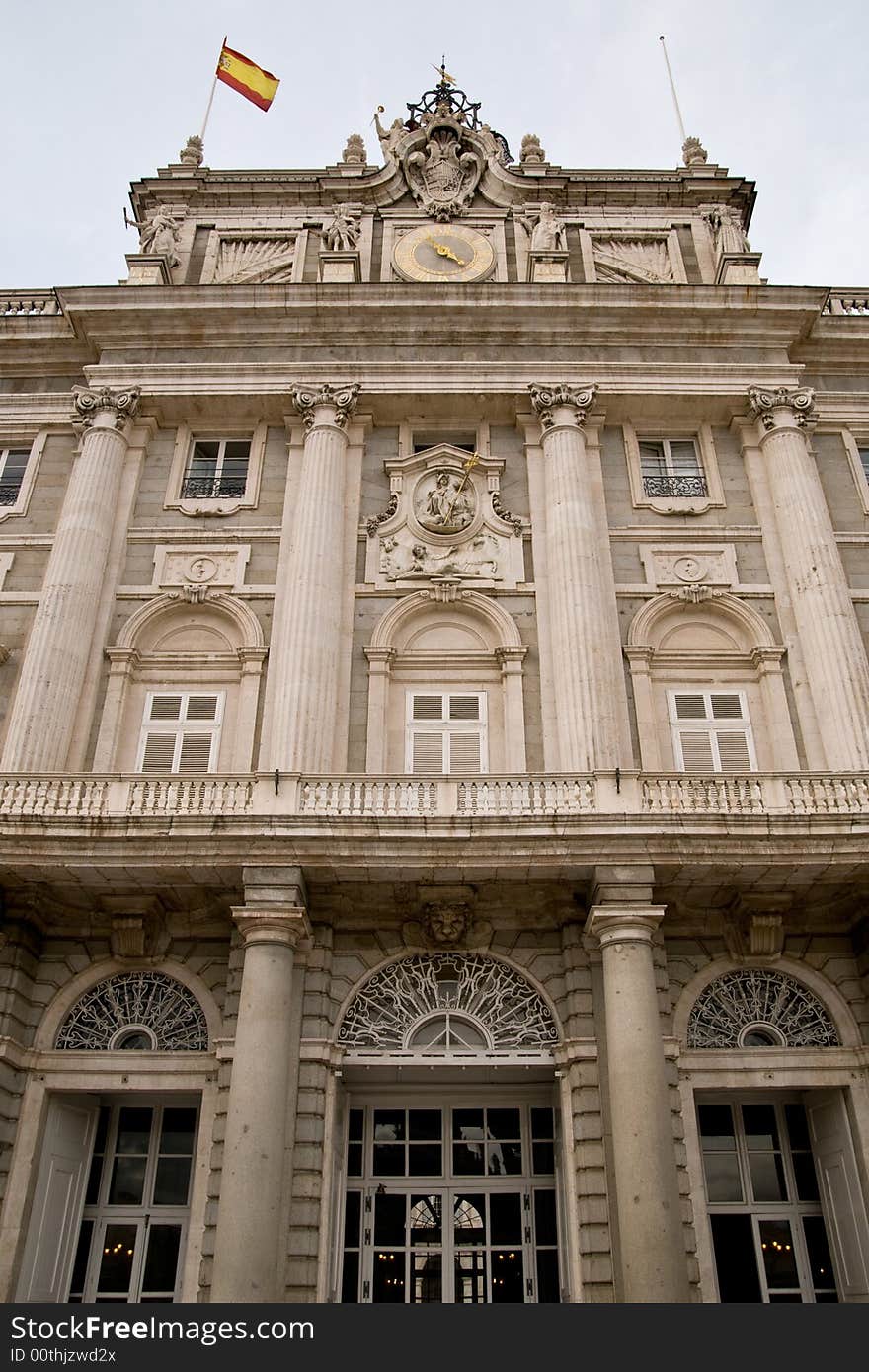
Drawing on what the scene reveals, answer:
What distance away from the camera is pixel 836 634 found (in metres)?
17.3

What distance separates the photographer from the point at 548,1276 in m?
14.0

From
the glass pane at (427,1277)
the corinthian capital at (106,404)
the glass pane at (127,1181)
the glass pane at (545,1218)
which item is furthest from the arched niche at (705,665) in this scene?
the corinthian capital at (106,404)

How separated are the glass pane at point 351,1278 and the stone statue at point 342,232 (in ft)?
62.5

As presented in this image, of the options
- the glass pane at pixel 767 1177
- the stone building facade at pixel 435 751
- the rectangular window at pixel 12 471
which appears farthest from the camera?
the rectangular window at pixel 12 471

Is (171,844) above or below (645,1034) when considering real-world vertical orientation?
above

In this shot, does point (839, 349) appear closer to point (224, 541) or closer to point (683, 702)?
point (683, 702)

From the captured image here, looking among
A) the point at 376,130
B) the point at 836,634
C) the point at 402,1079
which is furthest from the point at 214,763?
the point at 376,130

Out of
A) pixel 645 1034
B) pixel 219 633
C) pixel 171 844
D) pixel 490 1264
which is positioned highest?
pixel 219 633

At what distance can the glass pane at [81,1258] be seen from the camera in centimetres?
1398

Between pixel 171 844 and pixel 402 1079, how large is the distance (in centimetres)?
485

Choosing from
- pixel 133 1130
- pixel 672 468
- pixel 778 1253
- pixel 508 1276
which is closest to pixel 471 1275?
pixel 508 1276

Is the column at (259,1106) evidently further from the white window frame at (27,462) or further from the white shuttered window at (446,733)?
the white window frame at (27,462)

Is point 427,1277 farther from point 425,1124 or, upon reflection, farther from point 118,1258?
point 118,1258
